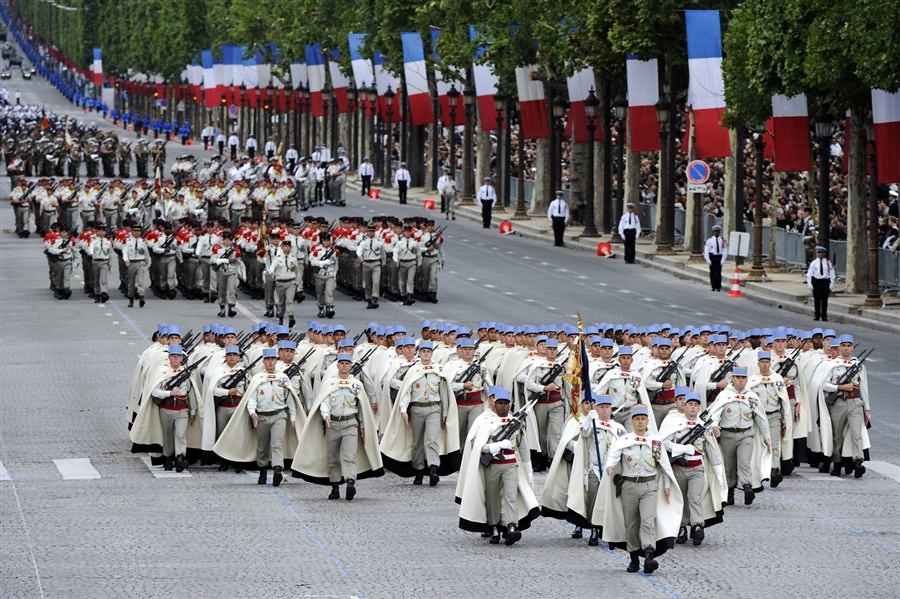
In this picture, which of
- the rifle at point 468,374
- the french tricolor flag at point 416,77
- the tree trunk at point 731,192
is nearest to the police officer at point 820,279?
the tree trunk at point 731,192

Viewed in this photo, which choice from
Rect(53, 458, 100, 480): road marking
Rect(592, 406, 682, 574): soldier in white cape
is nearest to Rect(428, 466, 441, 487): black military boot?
Rect(53, 458, 100, 480): road marking

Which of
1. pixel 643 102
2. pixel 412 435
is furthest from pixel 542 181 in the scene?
pixel 412 435

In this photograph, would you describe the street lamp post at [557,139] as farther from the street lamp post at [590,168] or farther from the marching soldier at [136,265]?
the marching soldier at [136,265]

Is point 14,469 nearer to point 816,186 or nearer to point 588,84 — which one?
point 816,186

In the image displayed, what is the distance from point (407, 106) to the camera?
307 ft

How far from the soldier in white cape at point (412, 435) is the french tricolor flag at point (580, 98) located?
135 ft

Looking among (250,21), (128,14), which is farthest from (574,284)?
(128,14)

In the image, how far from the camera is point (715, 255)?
5281cm

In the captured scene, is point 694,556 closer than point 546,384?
Yes

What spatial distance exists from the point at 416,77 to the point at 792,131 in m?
32.5

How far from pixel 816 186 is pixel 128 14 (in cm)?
12945

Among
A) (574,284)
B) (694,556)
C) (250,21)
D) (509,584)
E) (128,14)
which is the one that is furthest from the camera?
(128,14)

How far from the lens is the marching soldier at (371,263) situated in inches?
1912

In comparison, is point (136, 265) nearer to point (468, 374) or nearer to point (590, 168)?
point (590, 168)
